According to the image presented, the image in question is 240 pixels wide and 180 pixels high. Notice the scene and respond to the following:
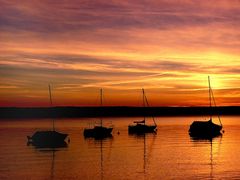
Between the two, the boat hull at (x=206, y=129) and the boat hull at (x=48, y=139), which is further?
the boat hull at (x=206, y=129)

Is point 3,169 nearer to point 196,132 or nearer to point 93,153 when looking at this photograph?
point 93,153

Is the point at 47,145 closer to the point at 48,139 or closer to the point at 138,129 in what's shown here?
the point at 48,139

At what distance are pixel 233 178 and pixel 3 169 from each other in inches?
1332

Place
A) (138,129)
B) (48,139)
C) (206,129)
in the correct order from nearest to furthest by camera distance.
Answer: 1. (48,139)
2. (206,129)
3. (138,129)

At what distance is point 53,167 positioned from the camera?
238 feet

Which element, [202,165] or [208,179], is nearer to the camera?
[208,179]

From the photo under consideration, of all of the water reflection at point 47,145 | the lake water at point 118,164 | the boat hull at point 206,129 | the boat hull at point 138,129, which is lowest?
the lake water at point 118,164

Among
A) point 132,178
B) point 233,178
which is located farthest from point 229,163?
→ point 132,178

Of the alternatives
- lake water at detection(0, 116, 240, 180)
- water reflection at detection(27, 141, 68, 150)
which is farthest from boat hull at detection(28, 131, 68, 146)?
lake water at detection(0, 116, 240, 180)

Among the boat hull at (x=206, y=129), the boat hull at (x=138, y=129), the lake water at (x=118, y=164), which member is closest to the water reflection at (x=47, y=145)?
the lake water at (x=118, y=164)

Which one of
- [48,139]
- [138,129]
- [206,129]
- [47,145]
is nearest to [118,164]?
[47,145]

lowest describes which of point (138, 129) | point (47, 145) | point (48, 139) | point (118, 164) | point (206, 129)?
point (118, 164)

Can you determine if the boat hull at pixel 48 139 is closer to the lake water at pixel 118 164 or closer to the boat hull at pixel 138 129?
the lake water at pixel 118 164

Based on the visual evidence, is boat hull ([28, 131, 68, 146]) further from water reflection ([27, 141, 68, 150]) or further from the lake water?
the lake water
